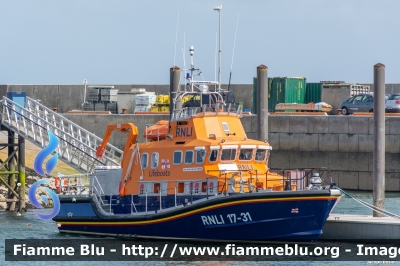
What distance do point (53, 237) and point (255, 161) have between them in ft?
23.3

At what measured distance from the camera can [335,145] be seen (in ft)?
146

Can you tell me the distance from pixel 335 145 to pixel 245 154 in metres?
15.6

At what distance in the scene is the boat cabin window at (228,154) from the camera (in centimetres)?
2898

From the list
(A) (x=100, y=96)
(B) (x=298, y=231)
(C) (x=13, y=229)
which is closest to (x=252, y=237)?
(B) (x=298, y=231)

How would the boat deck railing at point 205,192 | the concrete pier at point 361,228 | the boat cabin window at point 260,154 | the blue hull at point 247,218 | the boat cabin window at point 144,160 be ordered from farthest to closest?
1. the boat cabin window at point 144,160
2. the boat cabin window at point 260,154
3. the concrete pier at point 361,228
4. the boat deck railing at point 205,192
5. the blue hull at point 247,218

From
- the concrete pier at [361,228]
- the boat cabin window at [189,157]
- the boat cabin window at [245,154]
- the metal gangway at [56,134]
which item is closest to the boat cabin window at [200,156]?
the boat cabin window at [189,157]

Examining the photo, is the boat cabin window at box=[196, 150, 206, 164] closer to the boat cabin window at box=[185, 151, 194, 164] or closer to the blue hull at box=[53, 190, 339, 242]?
the boat cabin window at box=[185, 151, 194, 164]

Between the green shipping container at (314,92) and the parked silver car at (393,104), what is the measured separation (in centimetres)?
686

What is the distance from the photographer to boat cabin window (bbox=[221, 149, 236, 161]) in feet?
95.1

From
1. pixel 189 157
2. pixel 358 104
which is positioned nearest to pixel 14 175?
pixel 189 157

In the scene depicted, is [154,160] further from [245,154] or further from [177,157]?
[245,154]

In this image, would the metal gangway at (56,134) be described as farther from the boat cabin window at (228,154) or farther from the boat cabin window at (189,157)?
the boat cabin window at (228,154)

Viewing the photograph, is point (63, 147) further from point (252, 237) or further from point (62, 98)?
point (62, 98)

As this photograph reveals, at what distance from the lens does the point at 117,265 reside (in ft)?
86.2
